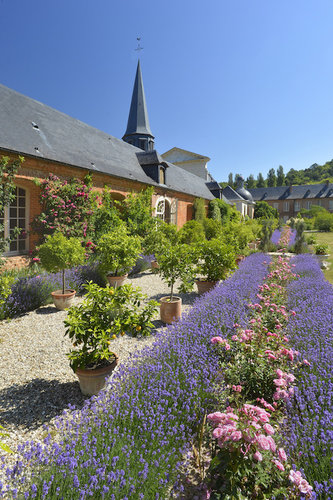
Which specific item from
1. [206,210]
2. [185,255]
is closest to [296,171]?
[206,210]

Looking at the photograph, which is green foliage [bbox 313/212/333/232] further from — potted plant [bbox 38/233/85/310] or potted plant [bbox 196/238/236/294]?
potted plant [bbox 38/233/85/310]

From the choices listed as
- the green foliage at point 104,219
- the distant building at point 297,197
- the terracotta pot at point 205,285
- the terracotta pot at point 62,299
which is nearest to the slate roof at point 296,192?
the distant building at point 297,197

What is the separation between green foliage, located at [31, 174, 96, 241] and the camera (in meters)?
8.61

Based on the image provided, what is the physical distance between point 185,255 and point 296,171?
10465cm

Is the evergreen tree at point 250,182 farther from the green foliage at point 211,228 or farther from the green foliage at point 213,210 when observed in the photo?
the green foliage at point 211,228

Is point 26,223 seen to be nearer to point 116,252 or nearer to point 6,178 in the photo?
point 6,178

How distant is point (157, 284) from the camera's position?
8242mm

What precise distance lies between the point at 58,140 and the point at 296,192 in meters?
54.0

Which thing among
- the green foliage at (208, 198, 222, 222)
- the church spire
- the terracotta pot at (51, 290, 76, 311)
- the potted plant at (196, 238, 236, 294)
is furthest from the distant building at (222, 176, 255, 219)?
the terracotta pot at (51, 290, 76, 311)

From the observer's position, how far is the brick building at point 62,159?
322 inches

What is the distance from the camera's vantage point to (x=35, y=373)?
3.46 m

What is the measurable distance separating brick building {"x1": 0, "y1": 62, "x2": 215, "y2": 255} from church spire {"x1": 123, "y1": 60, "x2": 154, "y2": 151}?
7.49 m

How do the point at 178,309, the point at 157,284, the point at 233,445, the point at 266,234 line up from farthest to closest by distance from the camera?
the point at 266,234
the point at 157,284
the point at 178,309
the point at 233,445

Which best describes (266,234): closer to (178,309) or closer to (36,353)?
(178,309)
